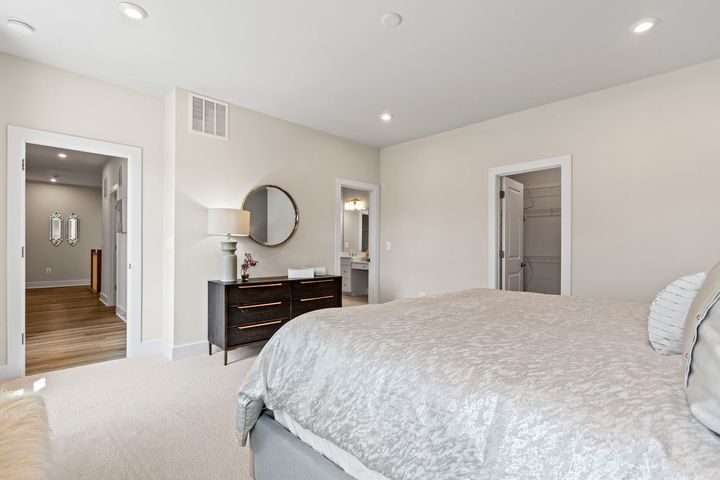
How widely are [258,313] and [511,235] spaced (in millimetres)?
3130

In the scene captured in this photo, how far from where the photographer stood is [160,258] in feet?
12.4

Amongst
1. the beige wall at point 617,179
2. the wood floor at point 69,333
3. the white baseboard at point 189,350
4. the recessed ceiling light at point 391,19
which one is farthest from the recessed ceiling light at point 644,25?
the wood floor at point 69,333

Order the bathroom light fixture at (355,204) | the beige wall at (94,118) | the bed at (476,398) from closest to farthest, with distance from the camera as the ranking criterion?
1. the bed at (476,398)
2. the beige wall at (94,118)
3. the bathroom light fixture at (355,204)

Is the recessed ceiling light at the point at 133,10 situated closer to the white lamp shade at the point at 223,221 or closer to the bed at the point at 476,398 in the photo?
the white lamp shade at the point at 223,221

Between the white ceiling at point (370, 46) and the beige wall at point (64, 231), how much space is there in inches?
287

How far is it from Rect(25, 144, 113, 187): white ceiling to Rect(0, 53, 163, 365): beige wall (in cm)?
336

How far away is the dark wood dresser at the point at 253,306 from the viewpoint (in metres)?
3.40

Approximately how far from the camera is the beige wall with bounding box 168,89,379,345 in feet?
11.9

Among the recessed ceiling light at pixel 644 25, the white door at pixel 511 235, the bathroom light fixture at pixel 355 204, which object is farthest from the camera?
the bathroom light fixture at pixel 355 204

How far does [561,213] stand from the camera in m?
4.00

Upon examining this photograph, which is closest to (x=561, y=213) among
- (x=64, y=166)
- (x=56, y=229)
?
(x=64, y=166)

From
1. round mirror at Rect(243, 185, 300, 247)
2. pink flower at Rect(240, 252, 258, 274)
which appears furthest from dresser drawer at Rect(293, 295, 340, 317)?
round mirror at Rect(243, 185, 300, 247)

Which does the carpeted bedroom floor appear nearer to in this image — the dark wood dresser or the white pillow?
the dark wood dresser

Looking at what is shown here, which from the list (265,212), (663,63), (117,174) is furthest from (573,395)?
(117,174)
